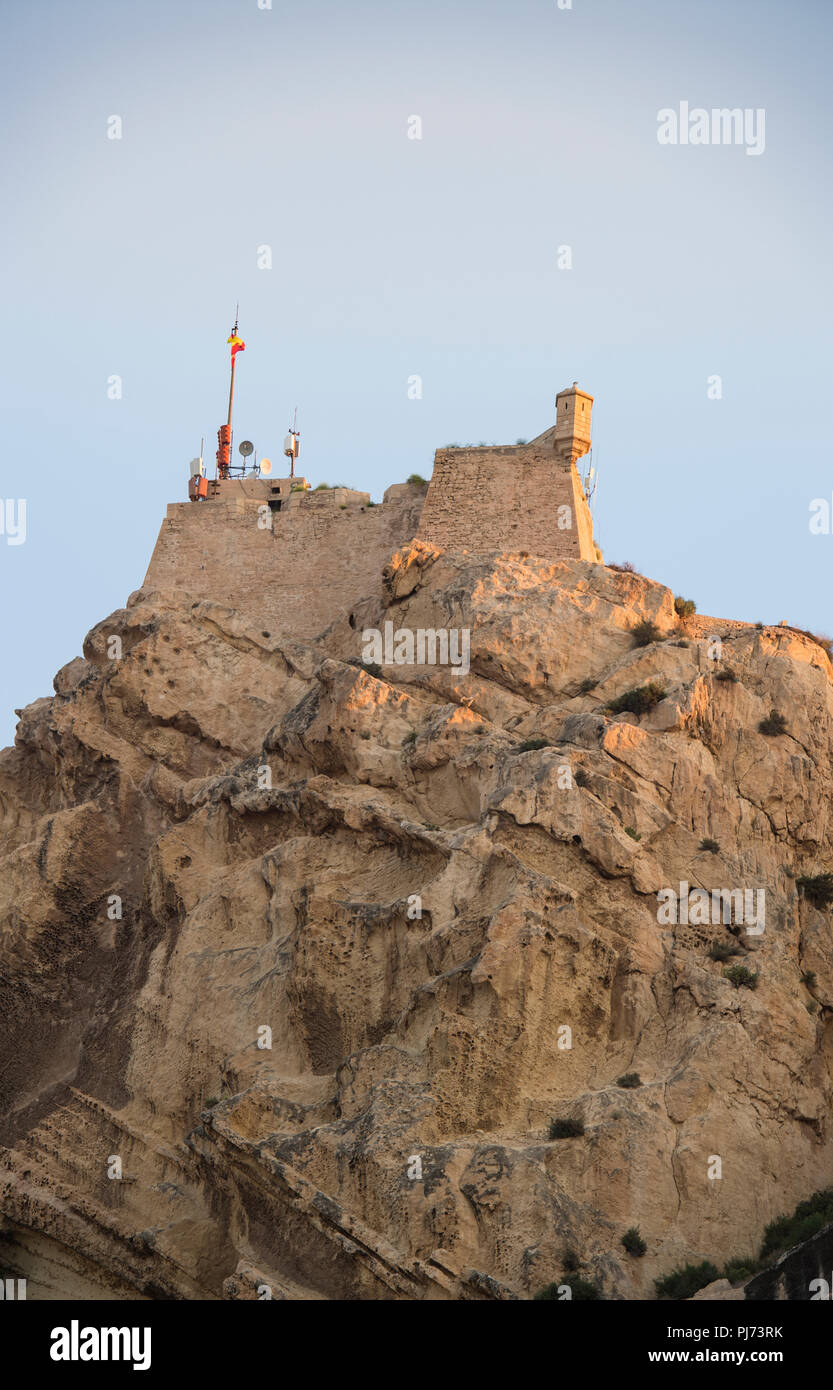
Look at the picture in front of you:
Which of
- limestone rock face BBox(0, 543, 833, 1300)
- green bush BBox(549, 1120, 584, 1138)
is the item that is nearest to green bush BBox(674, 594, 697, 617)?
limestone rock face BBox(0, 543, 833, 1300)

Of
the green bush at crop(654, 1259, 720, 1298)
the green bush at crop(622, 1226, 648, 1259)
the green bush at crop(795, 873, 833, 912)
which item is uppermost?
the green bush at crop(795, 873, 833, 912)

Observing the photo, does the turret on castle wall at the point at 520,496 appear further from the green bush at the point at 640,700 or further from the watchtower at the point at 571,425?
the green bush at the point at 640,700

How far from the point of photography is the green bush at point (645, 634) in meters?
44.8

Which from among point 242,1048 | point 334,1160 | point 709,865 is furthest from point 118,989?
point 709,865

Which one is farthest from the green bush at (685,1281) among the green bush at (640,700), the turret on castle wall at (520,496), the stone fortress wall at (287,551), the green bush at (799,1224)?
the stone fortress wall at (287,551)

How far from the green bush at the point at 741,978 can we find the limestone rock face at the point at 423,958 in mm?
183

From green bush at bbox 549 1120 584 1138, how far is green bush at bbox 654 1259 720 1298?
2.86 metres

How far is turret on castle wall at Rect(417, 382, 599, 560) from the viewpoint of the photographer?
48.9 m

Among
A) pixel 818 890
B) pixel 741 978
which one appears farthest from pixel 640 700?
pixel 741 978

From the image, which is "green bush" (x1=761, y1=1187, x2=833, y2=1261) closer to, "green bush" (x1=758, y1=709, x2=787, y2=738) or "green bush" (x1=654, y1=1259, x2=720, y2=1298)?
"green bush" (x1=654, y1=1259, x2=720, y2=1298)

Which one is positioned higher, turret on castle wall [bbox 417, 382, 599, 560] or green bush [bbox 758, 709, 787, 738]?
turret on castle wall [bbox 417, 382, 599, 560]

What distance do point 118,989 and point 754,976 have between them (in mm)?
13618

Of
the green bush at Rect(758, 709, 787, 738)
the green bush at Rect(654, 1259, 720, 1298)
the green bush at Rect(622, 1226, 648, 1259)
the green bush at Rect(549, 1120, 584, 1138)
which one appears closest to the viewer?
the green bush at Rect(654, 1259, 720, 1298)

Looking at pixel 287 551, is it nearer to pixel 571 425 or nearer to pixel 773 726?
pixel 571 425
